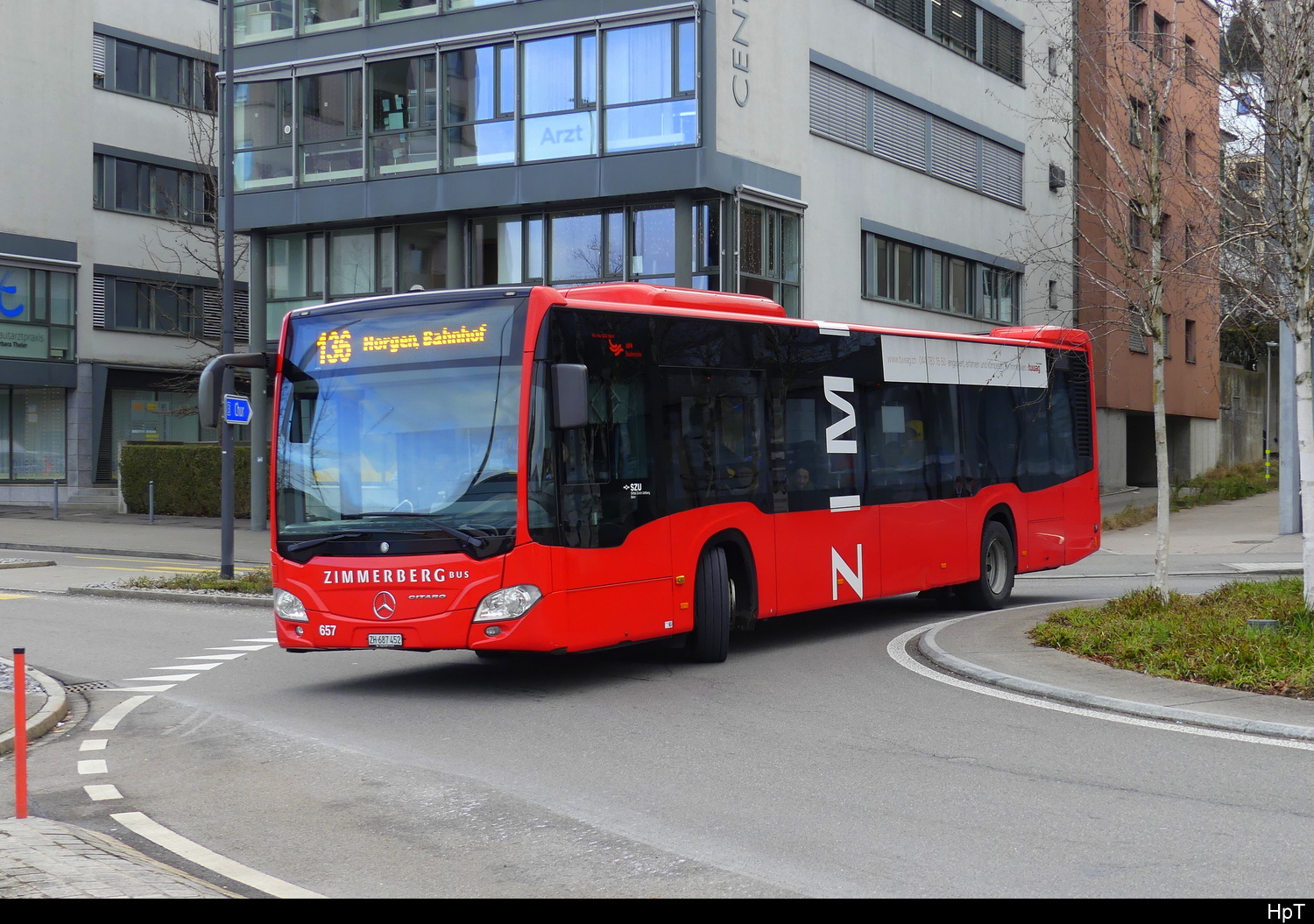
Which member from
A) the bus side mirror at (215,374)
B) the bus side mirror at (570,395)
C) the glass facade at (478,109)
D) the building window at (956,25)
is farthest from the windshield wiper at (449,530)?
the building window at (956,25)

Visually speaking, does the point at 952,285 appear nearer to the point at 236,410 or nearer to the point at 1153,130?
the point at 236,410

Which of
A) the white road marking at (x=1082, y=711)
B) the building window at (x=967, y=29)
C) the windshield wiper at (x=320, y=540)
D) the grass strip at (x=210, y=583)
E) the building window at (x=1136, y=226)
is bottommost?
the white road marking at (x=1082, y=711)

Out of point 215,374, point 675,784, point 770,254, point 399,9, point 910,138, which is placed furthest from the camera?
point 910,138

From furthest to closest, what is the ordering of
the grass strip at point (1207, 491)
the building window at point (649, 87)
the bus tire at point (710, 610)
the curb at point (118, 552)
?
the grass strip at point (1207, 491) < the curb at point (118, 552) < the building window at point (649, 87) < the bus tire at point (710, 610)

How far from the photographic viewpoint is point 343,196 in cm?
3136

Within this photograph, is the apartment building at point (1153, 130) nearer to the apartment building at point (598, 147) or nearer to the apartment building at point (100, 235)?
the apartment building at point (598, 147)

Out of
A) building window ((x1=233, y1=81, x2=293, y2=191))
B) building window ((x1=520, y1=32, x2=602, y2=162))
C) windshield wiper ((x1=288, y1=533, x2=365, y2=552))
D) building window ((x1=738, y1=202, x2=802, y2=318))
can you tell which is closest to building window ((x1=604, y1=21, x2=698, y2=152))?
building window ((x1=520, y1=32, x2=602, y2=162))

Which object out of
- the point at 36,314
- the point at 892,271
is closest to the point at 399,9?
the point at 892,271

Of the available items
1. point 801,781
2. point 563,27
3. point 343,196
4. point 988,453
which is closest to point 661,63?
point 563,27

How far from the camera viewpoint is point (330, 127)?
104 feet

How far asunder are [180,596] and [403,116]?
1388 cm

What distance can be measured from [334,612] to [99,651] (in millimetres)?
4792

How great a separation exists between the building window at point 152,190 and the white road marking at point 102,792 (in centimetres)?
4111

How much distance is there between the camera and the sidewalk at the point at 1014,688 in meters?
5.79
